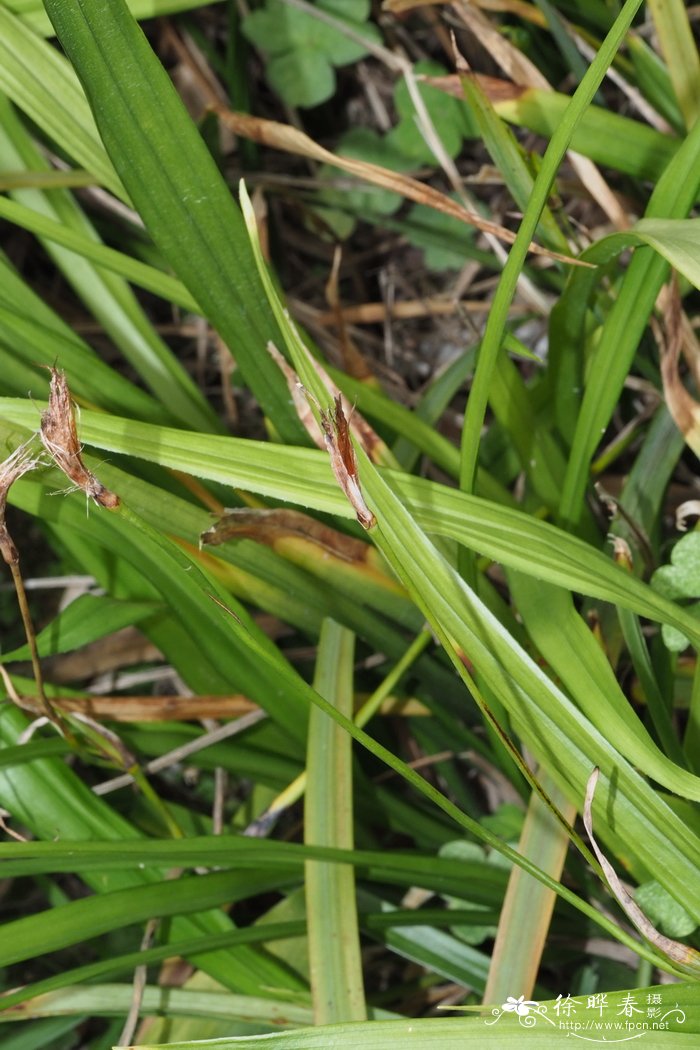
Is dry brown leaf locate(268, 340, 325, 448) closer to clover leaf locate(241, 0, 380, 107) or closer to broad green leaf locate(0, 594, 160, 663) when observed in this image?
broad green leaf locate(0, 594, 160, 663)

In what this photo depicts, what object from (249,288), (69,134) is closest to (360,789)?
(249,288)

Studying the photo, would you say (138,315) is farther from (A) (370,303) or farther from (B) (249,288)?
(A) (370,303)

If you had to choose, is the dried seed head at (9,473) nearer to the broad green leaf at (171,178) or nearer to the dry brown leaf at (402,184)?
the broad green leaf at (171,178)

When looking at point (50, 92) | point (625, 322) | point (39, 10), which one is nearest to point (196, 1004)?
point (625, 322)

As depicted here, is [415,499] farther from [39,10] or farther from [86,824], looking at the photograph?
[39,10]

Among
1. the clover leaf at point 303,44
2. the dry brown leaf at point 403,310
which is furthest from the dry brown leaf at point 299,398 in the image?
the clover leaf at point 303,44

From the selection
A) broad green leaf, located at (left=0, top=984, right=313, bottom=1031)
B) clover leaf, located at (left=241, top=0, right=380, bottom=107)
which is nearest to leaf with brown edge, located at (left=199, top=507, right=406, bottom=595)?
broad green leaf, located at (left=0, top=984, right=313, bottom=1031)
